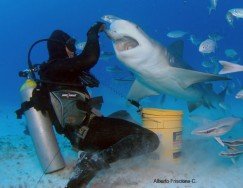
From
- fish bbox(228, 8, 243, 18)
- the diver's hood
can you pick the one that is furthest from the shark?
fish bbox(228, 8, 243, 18)

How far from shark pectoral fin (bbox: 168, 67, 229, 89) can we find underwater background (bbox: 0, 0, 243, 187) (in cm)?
148

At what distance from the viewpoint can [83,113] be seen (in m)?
4.74

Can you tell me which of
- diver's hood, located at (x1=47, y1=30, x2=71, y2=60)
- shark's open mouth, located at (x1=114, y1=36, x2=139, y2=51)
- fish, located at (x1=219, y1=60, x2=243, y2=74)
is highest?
→ diver's hood, located at (x1=47, y1=30, x2=71, y2=60)

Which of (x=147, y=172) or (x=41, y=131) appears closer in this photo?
(x=41, y=131)

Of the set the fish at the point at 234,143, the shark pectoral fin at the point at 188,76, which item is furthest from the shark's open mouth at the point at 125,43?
the fish at the point at 234,143

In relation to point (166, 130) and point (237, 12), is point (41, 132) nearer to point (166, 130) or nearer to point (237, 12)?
point (166, 130)

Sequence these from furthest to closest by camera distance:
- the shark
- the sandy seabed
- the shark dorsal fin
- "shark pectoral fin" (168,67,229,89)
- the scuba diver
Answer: the shark dorsal fin → "shark pectoral fin" (168,67,229,89) → the shark → the sandy seabed → the scuba diver

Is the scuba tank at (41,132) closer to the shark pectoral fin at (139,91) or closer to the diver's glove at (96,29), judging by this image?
the diver's glove at (96,29)

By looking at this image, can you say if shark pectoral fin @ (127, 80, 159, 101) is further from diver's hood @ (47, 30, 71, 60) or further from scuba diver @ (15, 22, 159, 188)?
diver's hood @ (47, 30, 71, 60)

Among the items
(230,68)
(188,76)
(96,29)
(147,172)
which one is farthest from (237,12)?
(96,29)

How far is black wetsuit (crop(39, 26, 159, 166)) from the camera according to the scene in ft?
15.2

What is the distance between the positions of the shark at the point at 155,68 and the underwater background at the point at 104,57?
3.80ft

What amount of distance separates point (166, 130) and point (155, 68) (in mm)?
1244

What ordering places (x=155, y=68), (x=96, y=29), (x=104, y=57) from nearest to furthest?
(x=96, y=29) < (x=155, y=68) < (x=104, y=57)
